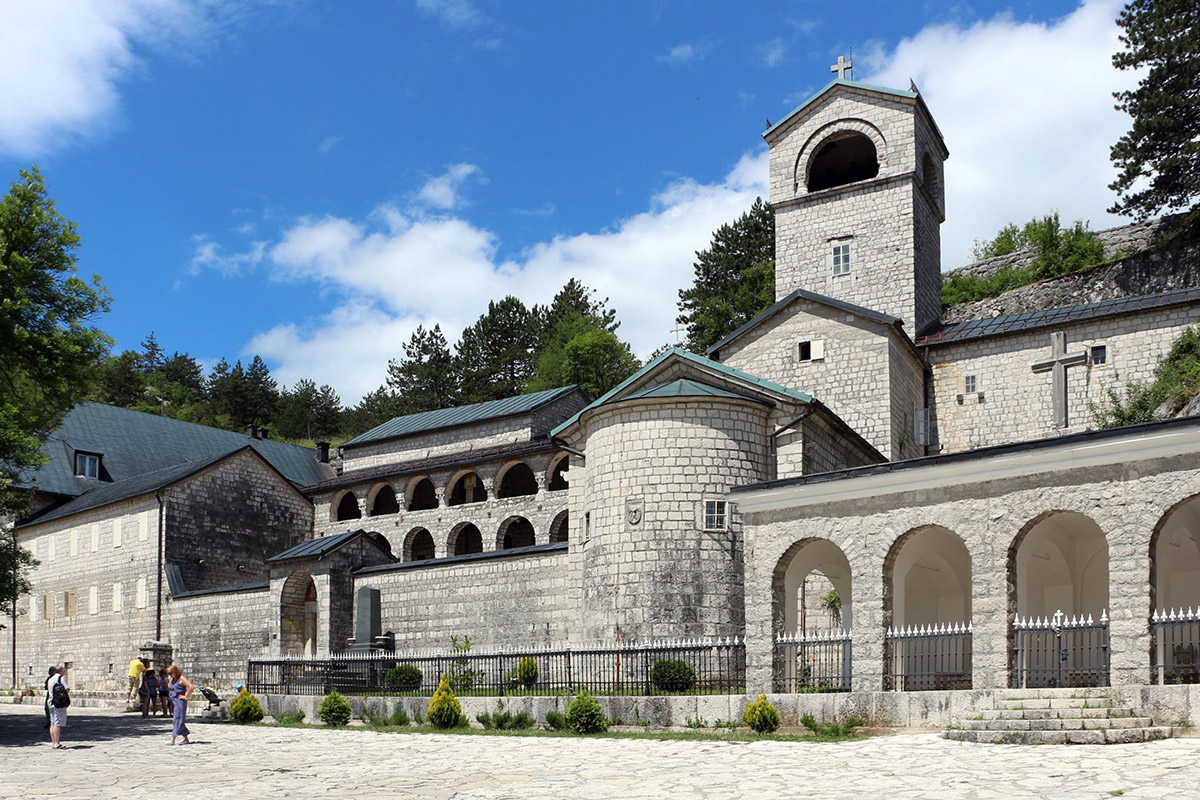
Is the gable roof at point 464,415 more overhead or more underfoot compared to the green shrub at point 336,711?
more overhead

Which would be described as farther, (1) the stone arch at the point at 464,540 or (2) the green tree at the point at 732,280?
(2) the green tree at the point at 732,280

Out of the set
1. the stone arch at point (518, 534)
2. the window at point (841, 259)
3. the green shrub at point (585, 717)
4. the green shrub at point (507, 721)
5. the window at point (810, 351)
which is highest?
the window at point (841, 259)

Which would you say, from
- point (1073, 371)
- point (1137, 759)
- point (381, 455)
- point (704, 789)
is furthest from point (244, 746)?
point (381, 455)

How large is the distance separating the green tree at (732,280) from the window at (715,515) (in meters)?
26.7

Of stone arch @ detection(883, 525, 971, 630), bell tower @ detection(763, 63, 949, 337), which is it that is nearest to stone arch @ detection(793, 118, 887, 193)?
bell tower @ detection(763, 63, 949, 337)

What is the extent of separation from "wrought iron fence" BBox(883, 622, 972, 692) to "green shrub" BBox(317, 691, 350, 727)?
367 inches

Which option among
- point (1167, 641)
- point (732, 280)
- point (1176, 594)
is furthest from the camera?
point (732, 280)

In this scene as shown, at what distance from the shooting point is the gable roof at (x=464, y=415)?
124 ft

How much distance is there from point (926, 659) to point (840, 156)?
18.7 metres

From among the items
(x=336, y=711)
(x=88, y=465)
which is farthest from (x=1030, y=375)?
(x=88, y=465)

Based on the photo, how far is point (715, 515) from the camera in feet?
65.0

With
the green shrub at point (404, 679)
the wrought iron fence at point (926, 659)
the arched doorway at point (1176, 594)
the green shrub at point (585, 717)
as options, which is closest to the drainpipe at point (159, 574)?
the green shrub at point (404, 679)

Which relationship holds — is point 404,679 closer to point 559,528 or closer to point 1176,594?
point 1176,594

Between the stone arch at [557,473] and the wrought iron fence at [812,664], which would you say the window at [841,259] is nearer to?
the stone arch at [557,473]
